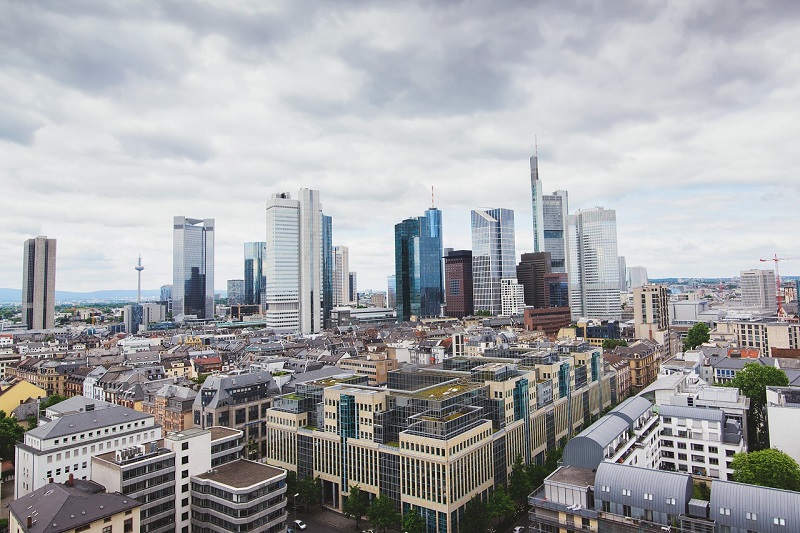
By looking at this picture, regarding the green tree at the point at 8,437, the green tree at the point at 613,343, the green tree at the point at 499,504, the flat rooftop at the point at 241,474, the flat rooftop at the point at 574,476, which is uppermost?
the green tree at the point at 613,343

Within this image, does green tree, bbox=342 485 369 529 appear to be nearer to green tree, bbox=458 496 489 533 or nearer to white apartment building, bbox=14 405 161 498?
green tree, bbox=458 496 489 533

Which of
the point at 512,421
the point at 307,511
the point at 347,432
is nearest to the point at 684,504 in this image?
the point at 512,421

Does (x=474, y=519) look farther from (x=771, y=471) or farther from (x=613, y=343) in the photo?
(x=613, y=343)

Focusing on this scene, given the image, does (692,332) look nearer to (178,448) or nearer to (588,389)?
(588,389)

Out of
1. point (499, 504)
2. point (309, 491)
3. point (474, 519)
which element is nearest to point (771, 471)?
point (499, 504)

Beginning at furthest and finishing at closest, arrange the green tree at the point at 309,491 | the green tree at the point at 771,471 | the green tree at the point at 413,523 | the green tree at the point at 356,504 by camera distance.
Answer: the green tree at the point at 309,491
the green tree at the point at 356,504
the green tree at the point at 413,523
the green tree at the point at 771,471

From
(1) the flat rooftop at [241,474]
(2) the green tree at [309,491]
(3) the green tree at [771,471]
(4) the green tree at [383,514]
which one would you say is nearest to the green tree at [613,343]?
(3) the green tree at [771,471]

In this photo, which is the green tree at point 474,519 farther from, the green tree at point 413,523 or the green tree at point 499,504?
the green tree at point 413,523
